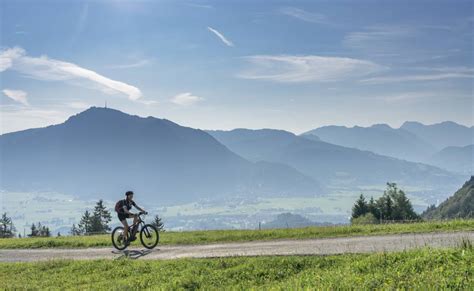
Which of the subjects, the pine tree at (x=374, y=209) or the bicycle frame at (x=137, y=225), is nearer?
the bicycle frame at (x=137, y=225)

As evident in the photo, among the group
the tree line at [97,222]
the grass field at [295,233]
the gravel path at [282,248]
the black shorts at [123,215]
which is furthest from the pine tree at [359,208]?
the black shorts at [123,215]

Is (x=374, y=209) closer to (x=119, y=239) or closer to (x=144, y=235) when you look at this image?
(x=144, y=235)

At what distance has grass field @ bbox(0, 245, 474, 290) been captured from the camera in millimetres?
9078

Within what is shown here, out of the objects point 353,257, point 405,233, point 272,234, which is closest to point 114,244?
point 272,234

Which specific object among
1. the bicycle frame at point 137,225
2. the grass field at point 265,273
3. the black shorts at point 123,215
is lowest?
the grass field at point 265,273

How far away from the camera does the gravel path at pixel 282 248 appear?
50.5 ft

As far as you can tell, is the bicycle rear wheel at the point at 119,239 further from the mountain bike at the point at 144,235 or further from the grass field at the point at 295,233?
the grass field at the point at 295,233

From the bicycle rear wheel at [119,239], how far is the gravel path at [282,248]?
0.34 metres

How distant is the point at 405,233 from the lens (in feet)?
61.4

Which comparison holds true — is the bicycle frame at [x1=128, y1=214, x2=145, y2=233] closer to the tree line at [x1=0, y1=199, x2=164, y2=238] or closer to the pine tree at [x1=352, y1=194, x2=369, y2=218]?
the tree line at [x1=0, y1=199, x2=164, y2=238]

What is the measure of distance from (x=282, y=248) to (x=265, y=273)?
178 inches

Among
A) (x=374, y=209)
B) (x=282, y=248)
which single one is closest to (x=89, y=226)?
(x=374, y=209)

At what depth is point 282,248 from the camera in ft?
55.8

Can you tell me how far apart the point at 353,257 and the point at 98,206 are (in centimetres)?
10145
